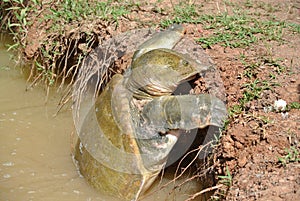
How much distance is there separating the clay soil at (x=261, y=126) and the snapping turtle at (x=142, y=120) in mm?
193

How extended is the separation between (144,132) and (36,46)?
1.74 metres

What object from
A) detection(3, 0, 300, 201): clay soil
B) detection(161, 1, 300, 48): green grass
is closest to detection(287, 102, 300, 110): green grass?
detection(3, 0, 300, 201): clay soil

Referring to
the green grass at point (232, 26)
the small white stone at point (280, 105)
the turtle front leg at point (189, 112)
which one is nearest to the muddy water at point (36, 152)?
the turtle front leg at point (189, 112)

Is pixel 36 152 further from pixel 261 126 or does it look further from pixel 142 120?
pixel 261 126

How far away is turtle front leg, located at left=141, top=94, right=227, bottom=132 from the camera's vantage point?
2.90m

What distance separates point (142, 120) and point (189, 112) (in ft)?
1.30

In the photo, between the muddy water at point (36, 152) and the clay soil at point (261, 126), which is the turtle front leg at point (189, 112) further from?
the muddy water at point (36, 152)

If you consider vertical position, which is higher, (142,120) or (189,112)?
(189,112)

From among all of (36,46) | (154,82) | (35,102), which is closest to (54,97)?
(35,102)

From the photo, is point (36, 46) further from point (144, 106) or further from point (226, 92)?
point (226, 92)

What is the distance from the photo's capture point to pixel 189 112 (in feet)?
9.57

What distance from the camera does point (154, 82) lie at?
317 centimetres

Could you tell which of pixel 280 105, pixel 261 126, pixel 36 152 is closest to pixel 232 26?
pixel 280 105

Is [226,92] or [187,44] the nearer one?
[226,92]
